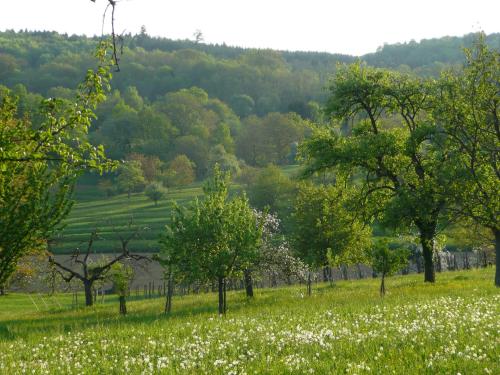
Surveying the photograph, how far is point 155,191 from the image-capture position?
116188 millimetres

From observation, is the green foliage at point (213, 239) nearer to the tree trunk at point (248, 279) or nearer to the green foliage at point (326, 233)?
the tree trunk at point (248, 279)

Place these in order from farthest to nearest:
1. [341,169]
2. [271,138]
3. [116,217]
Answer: [271,138]
[116,217]
[341,169]

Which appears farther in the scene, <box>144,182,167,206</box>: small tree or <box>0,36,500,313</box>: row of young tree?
<box>144,182,167,206</box>: small tree

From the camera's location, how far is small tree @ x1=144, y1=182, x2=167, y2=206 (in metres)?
116

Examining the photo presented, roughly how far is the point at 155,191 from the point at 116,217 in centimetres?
1284

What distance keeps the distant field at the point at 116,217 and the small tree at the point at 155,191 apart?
208 centimetres

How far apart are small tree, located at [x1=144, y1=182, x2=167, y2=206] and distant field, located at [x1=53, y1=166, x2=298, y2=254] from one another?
6.81 ft

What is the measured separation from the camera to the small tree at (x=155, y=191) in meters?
116

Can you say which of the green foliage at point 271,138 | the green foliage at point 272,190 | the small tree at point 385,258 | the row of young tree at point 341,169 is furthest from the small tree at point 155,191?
the small tree at point 385,258

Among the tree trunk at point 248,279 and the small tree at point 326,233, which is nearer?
the tree trunk at point 248,279

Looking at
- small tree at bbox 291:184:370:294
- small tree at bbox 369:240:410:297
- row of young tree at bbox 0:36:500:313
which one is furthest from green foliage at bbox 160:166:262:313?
small tree at bbox 291:184:370:294

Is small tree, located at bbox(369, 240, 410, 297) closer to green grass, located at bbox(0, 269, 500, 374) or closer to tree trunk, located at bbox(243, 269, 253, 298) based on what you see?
tree trunk, located at bbox(243, 269, 253, 298)

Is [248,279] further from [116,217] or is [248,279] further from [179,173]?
[179,173]

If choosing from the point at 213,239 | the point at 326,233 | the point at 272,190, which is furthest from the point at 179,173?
the point at 213,239
